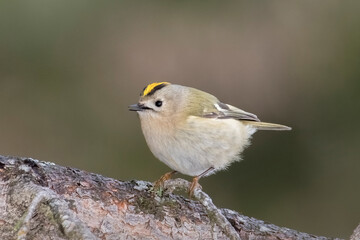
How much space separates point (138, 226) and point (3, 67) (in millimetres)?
2243

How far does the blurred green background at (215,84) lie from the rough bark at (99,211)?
1.68m

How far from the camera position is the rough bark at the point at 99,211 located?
1.72 m

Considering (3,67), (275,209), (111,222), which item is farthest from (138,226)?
(3,67)

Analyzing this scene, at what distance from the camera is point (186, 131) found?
8.31ft

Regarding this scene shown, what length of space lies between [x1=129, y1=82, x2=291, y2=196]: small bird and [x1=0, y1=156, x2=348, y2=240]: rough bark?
35 cm

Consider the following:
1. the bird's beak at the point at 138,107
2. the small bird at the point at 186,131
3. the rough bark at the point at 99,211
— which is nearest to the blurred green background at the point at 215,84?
the small bird at the point at 186,131

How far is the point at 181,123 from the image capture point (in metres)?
2.56

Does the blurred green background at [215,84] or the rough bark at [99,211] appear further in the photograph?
the blurred green background at [215,84]

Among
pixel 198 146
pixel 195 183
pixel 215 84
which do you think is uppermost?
pixel 215 84

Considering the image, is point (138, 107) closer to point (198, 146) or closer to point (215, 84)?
point (198, 146)

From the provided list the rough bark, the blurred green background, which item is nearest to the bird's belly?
the rough bark

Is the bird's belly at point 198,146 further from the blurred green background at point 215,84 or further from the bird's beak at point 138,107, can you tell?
the blurred green background at point 215,84

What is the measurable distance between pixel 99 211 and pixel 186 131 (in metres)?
0.72

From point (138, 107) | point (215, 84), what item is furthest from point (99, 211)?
point (215, 84)
